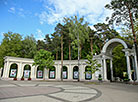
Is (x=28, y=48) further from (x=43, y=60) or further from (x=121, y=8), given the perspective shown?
(x=121, y=8)

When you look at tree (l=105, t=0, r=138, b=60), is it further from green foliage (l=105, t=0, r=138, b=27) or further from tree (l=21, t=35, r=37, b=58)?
tree (l=21, t=35, r=37, b=58)

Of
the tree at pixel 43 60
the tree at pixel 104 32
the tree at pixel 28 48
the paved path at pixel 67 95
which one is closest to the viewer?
the paved path at pixel 67 95

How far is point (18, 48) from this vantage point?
36.8m

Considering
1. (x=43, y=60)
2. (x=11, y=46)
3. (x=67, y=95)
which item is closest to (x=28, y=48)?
(x=11, y=46)

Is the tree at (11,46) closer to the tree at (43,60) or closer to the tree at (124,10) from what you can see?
the tree at (43,60)

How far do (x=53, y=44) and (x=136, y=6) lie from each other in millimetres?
26021

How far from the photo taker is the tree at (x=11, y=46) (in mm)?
34344

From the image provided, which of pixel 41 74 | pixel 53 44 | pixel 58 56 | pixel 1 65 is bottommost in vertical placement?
pixel 41 74

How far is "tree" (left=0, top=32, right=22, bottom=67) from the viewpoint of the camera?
34344mm

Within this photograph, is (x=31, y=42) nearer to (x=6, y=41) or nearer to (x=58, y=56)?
(x=6, y=41)

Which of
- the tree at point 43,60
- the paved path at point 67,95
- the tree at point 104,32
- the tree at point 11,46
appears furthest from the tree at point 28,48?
the paved path at point 67,95

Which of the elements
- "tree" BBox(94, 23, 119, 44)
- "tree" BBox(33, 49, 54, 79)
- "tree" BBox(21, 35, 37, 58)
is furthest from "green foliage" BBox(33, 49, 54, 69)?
"tree" BBox(94, 23, 119, 44)

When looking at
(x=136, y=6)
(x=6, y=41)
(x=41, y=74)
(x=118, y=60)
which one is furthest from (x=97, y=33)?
(x=6, y=41)

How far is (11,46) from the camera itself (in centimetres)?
3597
